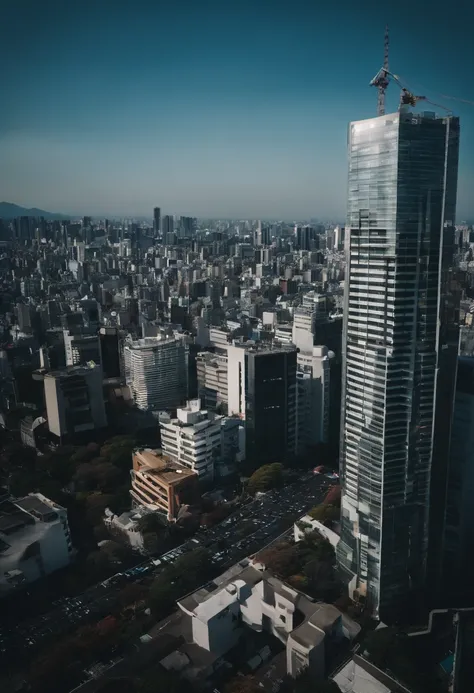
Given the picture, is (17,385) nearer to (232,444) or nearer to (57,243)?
(232,444)

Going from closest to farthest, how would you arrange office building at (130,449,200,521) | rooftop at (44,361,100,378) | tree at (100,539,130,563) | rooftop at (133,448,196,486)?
tree at (100,539,130,563) → office building at (130,449,200,521) → rooftop at (133,448,196,486) → rooftop at (44,361,100,378)

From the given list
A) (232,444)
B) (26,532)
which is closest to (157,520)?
(26,532)

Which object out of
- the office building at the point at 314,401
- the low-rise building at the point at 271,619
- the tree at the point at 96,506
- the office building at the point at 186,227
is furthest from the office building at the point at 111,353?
the office building at the point at 186,227

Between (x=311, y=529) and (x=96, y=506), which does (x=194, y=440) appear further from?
(x=311, y=529)

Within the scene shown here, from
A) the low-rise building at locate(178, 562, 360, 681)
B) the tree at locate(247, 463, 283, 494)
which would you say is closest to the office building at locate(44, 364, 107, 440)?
the tree at locate(247, 463, 283, 494)

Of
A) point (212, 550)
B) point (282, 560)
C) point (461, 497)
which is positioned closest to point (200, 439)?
point (212, 550)

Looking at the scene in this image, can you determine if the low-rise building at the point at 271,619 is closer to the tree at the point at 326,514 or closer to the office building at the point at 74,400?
the tree at the point at 326,514

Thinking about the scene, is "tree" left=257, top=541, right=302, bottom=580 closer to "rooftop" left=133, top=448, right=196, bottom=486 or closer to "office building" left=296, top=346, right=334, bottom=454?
"rooftop" left=133, top=448, right=196, bottom=486

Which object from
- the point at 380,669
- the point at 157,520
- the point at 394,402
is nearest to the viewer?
the point at 380,669
